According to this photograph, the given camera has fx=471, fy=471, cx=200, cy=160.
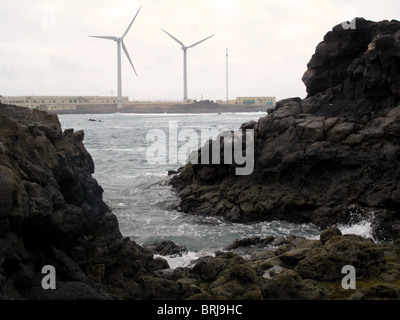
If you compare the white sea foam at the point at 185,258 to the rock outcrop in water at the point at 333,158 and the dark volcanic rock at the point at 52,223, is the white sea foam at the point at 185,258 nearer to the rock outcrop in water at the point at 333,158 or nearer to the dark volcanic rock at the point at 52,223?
the dark volcanic rock at the point at 52,223

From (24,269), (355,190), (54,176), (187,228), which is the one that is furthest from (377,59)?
(24,269)

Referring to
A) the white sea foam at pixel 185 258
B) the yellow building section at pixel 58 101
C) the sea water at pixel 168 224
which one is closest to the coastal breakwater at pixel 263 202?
the white sea foam at pixel 185 258

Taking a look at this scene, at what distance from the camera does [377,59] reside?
1805 cm

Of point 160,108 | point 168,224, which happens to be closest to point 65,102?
point 160,108

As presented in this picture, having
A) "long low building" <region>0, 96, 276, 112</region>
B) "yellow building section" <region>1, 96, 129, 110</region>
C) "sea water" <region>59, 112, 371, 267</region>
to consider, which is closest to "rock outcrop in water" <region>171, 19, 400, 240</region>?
"sea water" <region>59, 112, 371, 267</region>

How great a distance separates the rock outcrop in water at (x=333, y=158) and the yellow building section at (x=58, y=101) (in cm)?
15366

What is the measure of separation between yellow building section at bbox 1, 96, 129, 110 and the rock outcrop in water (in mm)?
153662

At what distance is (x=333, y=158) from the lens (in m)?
17.0

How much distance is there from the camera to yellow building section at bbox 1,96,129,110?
166m

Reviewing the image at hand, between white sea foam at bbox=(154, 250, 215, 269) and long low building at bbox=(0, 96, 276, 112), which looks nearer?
white sea foam at bbox=(154, 250, 215, 269)

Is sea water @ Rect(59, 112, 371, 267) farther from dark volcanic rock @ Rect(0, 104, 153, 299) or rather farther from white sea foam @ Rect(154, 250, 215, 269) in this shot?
dark volcanic rock @ Rect(0, 104, 153, 299)

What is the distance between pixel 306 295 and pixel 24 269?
448 cm

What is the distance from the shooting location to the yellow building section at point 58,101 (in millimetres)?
166250
